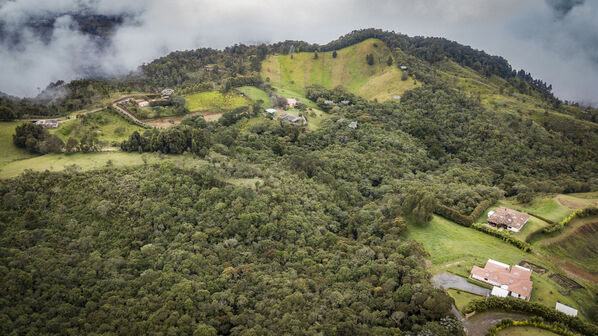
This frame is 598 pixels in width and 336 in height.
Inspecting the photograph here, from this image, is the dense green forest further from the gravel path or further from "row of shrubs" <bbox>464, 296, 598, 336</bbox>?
"row of shrubs" <bbox>464, 296, 598, 336</bbox>

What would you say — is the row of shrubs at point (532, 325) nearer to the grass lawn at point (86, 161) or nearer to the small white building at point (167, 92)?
the grass lawn at point (86, 161)

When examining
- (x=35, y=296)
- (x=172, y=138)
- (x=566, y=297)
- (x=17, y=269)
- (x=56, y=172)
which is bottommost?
(x=566, y=297)

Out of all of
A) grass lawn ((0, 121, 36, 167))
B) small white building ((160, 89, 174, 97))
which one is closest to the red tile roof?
grass lawn ((0, 121, 36, 167))

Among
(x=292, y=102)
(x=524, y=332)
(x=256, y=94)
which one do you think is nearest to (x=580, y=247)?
(x=524, y=332)

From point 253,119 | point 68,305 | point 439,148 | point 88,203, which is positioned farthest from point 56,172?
point 439,148

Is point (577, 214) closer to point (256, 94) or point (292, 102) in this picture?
point (292, 102)

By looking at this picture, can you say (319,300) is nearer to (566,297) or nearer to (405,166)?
(566,297)

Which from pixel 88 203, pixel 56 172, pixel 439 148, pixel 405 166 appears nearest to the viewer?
pixel 88 203
